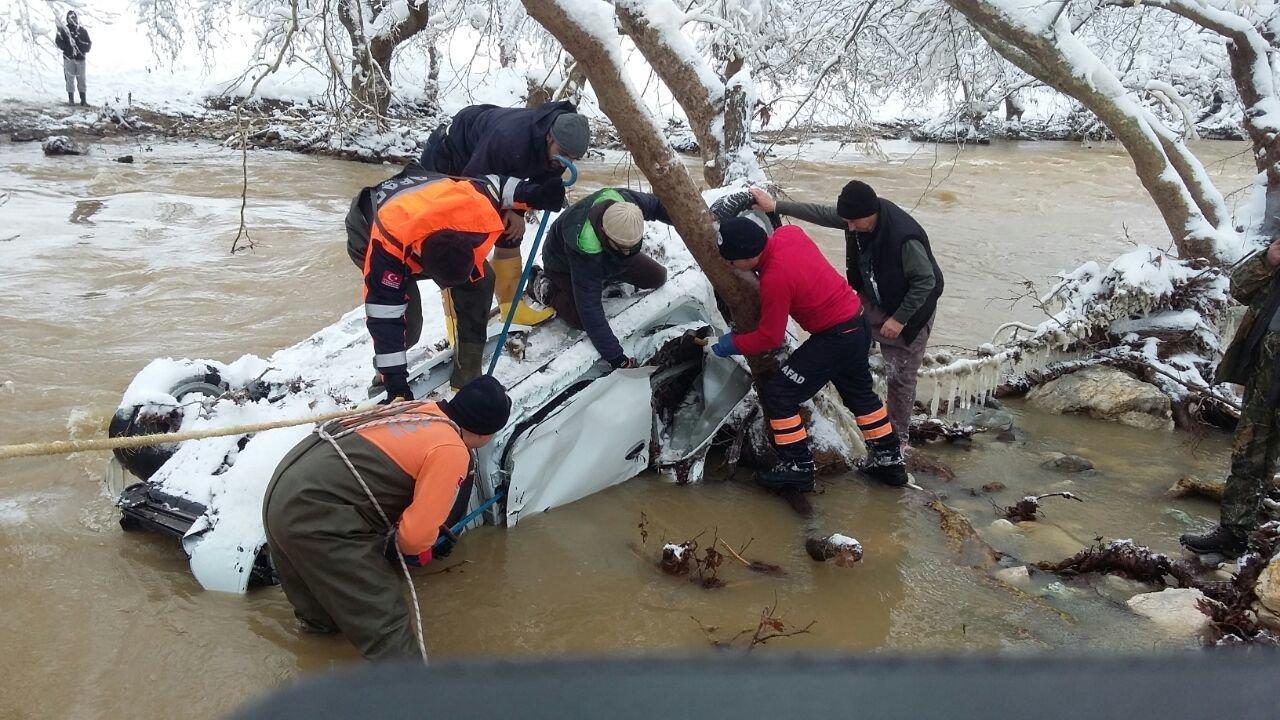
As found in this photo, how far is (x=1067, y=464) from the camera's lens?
5.09 m

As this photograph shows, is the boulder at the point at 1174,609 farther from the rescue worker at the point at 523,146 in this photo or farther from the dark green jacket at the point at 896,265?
the rescue worker at the point at 523,146

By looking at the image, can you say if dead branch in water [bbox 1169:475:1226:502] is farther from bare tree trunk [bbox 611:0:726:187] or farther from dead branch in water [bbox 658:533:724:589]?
bare tree trunk [bbox 611:0:726:187]

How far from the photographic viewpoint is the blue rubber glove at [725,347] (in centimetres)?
437

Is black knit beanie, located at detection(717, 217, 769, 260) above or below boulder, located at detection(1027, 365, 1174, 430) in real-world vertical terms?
above

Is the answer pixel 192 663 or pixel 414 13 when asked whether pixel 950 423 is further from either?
pixel 414 13

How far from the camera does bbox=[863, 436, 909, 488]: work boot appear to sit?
458 centimetres

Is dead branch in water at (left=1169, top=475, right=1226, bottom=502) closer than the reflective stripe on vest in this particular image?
No

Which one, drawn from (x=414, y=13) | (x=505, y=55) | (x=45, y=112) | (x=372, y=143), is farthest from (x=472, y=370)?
(x=45, y=112)

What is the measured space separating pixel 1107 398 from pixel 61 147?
1594 centimetres

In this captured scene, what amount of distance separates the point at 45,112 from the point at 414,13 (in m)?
7.85

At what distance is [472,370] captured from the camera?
3928 mm

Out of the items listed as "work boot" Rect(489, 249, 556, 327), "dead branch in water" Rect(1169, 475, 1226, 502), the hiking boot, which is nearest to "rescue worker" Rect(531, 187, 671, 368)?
"work boot" Rect(489, 249, 556, 327)

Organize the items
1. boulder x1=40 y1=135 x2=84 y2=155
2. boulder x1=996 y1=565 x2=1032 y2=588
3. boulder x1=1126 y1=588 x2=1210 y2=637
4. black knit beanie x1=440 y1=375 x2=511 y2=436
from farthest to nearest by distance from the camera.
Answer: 1. boulder x1=40 y1=135 x2=84 y2=155
2. boulder x1=996 y1=565 x2=1032 y2=588
3. boulder x1=1126 y1=588 x2=1210 y2=637
4. black knit beanie x1=440 y1=375 x2=511 y2=436

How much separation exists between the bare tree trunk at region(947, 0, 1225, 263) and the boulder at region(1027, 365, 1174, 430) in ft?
4.95
